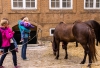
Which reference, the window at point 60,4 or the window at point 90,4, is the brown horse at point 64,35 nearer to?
the window at point 60,4

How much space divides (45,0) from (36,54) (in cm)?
556

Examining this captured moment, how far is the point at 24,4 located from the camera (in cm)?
1512

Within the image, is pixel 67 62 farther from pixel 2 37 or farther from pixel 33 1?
pixel 33 1

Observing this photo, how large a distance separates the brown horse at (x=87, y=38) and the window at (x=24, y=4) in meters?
7.39

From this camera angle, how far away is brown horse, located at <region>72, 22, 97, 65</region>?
25.8 ft

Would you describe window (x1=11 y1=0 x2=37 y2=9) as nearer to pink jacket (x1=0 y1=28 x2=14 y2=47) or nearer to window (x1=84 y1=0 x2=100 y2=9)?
window (x1=84 y1=0 x2=100 y2=9)

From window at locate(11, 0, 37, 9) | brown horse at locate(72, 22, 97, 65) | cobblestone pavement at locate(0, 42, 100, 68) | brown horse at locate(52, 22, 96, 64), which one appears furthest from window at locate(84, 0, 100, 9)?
brown horse at locate(72, 22, 97, 65)

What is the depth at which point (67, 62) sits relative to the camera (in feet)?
29.0

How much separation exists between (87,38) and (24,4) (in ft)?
26.3

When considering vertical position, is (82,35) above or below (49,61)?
above

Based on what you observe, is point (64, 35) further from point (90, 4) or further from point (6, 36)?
point (90, 4)

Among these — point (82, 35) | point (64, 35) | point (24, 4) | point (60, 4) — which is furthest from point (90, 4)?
point (82, 35)

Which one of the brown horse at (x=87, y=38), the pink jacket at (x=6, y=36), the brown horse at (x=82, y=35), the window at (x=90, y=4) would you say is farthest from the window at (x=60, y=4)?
the pink jacket at (x=6, y=36)

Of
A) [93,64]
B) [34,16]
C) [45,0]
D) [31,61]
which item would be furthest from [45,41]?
[93,64]
